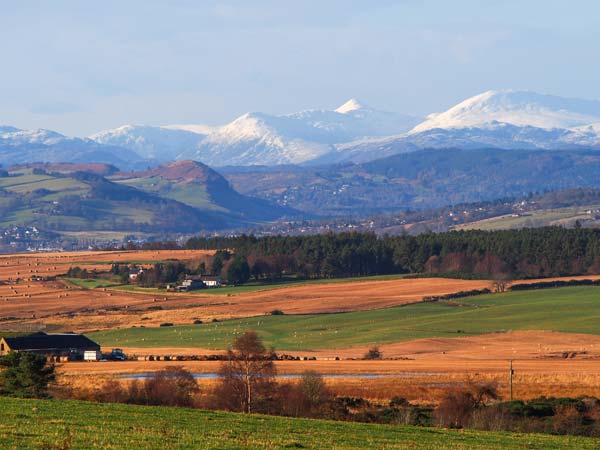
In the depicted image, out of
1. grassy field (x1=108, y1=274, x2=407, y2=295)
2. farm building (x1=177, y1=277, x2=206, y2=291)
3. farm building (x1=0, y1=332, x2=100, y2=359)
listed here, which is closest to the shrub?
farm building (x1=0, y1=332, x2=100, y2=359)

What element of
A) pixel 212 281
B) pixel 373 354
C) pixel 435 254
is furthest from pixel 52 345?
pixel 435 254

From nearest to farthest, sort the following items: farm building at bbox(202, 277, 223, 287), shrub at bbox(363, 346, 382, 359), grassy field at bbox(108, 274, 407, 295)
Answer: shrub at bbox(363, 346, 382, 359) → grassy field at bbox(108, 274, 407, 295) → farm building at bbox(202, 277, 223, 287)

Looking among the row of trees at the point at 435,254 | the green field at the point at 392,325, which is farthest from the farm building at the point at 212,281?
the green field at the point at 392,325

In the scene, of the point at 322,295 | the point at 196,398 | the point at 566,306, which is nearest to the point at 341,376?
the point at 196,398

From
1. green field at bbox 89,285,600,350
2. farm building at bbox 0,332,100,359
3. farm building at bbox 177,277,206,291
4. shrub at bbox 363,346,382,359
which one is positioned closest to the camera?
shrub at bbox 363,346,382,359

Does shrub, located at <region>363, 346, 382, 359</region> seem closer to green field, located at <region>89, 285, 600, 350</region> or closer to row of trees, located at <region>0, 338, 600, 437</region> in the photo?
green field, located at <region>89, 285, 600, 350</region>

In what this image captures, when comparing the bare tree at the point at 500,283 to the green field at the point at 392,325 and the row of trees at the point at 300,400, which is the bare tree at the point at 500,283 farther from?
the row of trees at the point at 300,400
